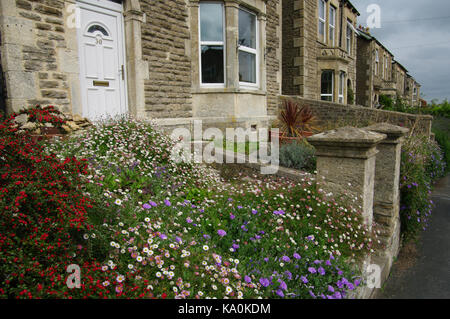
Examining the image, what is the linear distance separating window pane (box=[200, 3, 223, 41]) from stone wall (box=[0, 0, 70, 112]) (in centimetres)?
375

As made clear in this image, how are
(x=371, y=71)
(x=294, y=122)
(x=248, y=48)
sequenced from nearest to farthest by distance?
1. (x=294, y=122)
2. (x=248, y=48)
3. (x=371, y=71)

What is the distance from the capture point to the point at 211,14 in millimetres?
8094

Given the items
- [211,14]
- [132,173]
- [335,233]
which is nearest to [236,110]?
[211,14]

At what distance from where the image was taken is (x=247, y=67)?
912cm

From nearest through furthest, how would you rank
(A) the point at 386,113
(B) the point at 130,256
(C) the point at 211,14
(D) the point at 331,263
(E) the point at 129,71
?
1. (B) the point at 130,256
2. (D) the point at 331,263
3. (E) the point at 129,71
4. (C) the point at 211,14
5. (A) the point at 386,113

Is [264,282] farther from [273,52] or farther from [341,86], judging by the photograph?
[341,86]

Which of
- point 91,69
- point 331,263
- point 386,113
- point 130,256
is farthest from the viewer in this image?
point 386,113

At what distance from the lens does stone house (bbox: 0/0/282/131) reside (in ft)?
15.9

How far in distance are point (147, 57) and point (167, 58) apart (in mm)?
648

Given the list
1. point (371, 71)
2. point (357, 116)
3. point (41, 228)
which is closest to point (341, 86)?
point (357, 116)

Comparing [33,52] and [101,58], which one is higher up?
[101,58]
